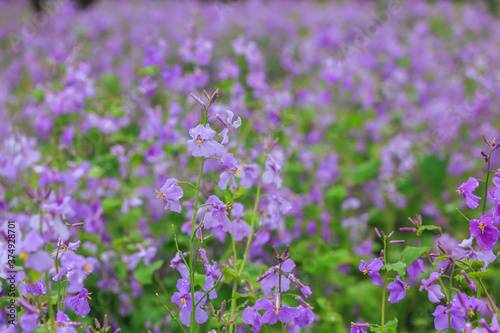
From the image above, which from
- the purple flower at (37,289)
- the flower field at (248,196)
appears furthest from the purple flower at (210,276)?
the purple flower at (37,289)

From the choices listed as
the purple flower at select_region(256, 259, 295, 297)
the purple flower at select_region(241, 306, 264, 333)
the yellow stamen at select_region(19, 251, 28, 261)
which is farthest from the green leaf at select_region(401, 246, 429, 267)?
the yellow stamen at select_region(19, 251, 28, 261)

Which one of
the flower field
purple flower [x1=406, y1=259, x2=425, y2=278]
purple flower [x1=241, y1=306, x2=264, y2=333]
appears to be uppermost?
purple flower [x1=406, y1=259, x2=425, y2=278]

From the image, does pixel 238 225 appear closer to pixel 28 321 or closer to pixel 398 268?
pixel 398 268

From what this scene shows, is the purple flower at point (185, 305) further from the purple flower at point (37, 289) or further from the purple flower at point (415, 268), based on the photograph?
the purple flower at point (415, 268)

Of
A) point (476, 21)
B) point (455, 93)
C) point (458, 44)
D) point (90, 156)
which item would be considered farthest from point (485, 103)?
point (476, 21)

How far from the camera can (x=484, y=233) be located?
127 centimetres

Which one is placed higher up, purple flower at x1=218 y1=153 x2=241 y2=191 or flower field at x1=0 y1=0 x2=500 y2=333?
purple flower at x1=218 y1=153 x2=241 y2=191

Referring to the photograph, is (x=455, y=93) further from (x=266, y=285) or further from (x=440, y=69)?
(x=266, y=285)

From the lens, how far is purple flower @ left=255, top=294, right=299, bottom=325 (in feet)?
4.00

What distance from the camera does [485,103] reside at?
3.65 meters

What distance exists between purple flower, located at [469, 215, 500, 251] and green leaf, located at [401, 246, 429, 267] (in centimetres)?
13

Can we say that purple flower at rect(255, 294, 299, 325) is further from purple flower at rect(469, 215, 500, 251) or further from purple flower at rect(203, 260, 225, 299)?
purple flower at rect(469, 215, 500, 251)

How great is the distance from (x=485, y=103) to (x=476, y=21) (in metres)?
3.48

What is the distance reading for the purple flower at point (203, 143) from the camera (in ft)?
4.20
